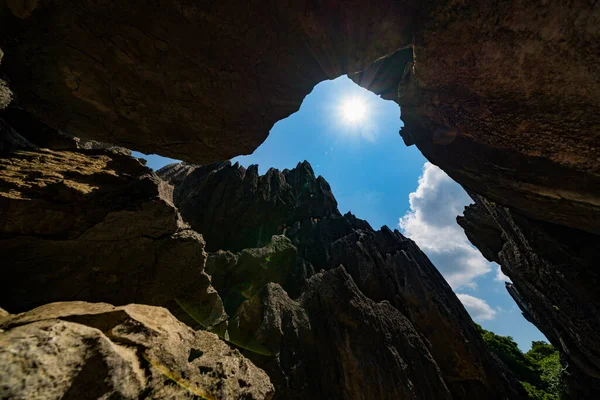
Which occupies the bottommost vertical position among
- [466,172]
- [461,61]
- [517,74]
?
[517,74]

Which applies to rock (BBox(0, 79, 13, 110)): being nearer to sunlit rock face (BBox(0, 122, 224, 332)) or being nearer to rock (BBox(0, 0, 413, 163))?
rock (BBox(0, 0, 413, 163))

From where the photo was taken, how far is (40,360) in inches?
95.7

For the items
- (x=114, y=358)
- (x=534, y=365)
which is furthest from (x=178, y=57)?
(x=534, y=365)

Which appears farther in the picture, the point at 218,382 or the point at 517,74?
the point at 517,74

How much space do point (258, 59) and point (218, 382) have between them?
812cm

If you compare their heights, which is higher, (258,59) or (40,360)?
(258,59)

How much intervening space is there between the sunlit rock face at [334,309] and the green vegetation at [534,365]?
10462mm

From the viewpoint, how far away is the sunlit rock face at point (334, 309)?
12922mm

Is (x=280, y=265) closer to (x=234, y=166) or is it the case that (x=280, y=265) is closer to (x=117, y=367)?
(x=234, y=166)

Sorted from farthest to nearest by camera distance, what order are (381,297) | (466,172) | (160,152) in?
1. (381,297)
2. (466,172)
3. (160,152)

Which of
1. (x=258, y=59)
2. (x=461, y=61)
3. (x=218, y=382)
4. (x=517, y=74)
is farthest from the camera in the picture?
(x=258, y=59)

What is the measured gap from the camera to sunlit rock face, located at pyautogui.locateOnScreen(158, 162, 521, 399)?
509 inches

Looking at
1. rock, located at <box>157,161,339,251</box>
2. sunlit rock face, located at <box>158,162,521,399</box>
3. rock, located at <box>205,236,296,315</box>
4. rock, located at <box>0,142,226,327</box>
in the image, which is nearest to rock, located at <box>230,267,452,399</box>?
sunlit rock face, located at <box>158,162,521,399</box>

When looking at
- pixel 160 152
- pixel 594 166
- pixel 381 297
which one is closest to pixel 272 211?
pixel 381 297
